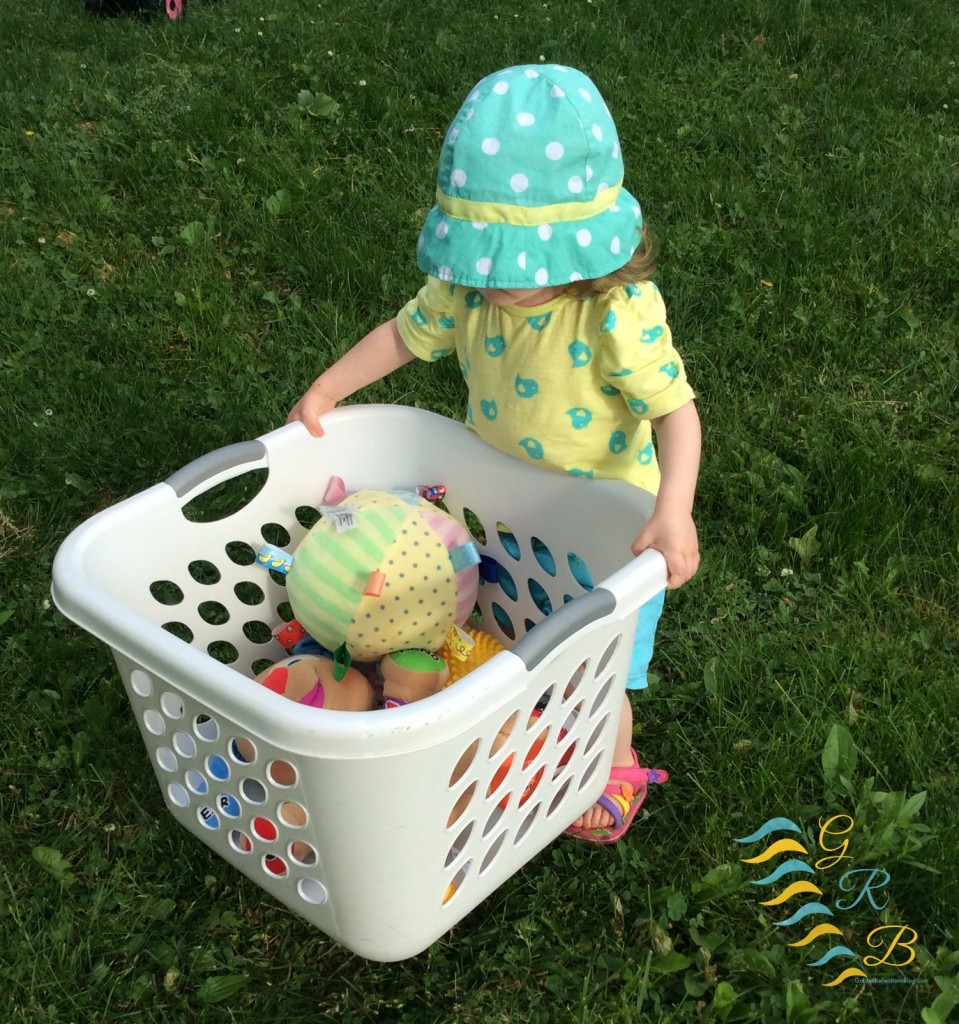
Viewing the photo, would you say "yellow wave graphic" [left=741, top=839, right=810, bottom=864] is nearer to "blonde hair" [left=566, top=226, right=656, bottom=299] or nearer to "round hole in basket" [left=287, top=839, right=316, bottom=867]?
"round hole in basket" [left=287, top=839, right=316, bottom=867]

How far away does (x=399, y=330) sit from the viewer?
173 cm

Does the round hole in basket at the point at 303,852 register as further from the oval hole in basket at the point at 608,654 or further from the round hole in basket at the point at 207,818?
the oval hole in basket at the point at 608,654

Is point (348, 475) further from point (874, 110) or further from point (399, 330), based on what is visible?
point (874, 110)

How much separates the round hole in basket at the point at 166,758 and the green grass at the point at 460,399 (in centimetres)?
20

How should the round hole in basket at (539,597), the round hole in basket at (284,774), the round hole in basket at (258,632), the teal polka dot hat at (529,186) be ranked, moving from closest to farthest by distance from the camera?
the teal polka dot hat at (529,186) → the round hole in basket at (284,774) → the round hole in basket at (539,597) → the round hole in basket at (258,632)

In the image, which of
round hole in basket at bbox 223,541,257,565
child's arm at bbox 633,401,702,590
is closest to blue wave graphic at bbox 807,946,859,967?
child's arm at bbox 633,401,702,590

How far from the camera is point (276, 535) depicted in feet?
6.79

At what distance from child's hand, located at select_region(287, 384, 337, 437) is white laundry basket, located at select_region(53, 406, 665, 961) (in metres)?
0.02

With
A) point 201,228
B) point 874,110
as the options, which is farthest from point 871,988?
point 874,110

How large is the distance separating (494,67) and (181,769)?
2729mm

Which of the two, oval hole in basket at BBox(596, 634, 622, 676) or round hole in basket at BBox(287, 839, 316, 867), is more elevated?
oval hole in basket at BBox(596, 634, 622, 676)

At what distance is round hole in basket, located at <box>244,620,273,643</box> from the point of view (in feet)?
6.39

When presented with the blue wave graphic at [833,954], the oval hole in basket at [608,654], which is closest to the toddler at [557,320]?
the oval hole in basket at [608,654]

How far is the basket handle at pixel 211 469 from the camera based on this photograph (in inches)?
61.0
